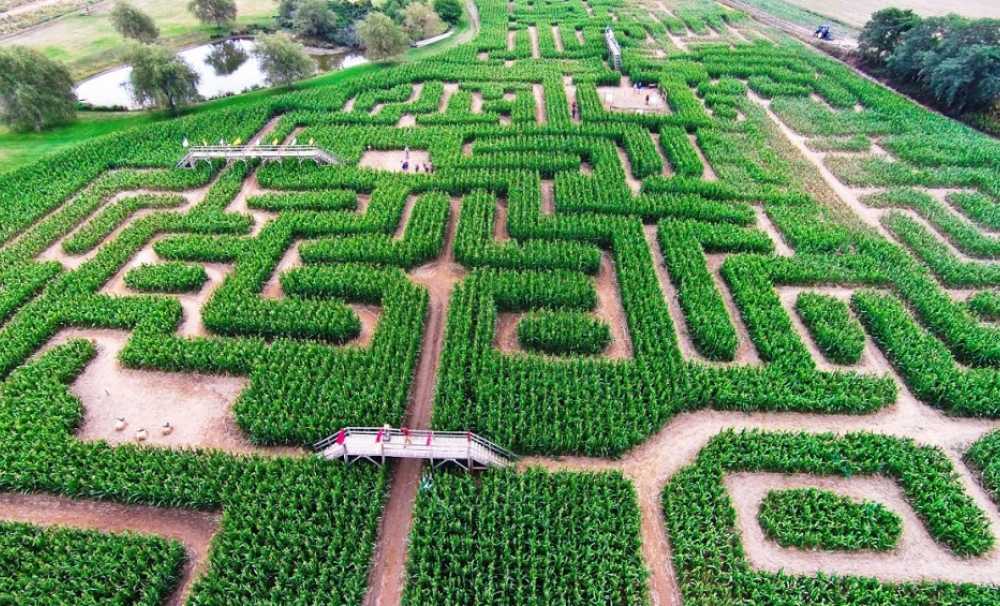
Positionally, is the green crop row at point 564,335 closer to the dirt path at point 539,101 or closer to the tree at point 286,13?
the dirt path at point 539,101

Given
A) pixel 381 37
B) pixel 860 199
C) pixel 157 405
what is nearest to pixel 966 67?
pixel 860 199

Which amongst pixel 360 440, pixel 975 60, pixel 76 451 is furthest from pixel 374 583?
pixel 975 60

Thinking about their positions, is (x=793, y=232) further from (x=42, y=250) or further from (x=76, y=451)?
(x=42, y=250)

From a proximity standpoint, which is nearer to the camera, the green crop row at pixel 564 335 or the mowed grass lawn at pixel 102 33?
the green crop row at pixel 564 335

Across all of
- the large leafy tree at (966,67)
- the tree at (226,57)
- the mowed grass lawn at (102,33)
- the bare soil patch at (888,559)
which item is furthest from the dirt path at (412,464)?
the tree at (226,57)

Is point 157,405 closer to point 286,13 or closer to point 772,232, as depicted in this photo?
point 772,232

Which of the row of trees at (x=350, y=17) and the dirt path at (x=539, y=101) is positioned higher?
the row of trees at (x=350, y=17)

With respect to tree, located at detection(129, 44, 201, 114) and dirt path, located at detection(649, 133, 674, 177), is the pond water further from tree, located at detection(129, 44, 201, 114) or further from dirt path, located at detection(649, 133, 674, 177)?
dirt path, located at detection(649, 133, 674, 177)
